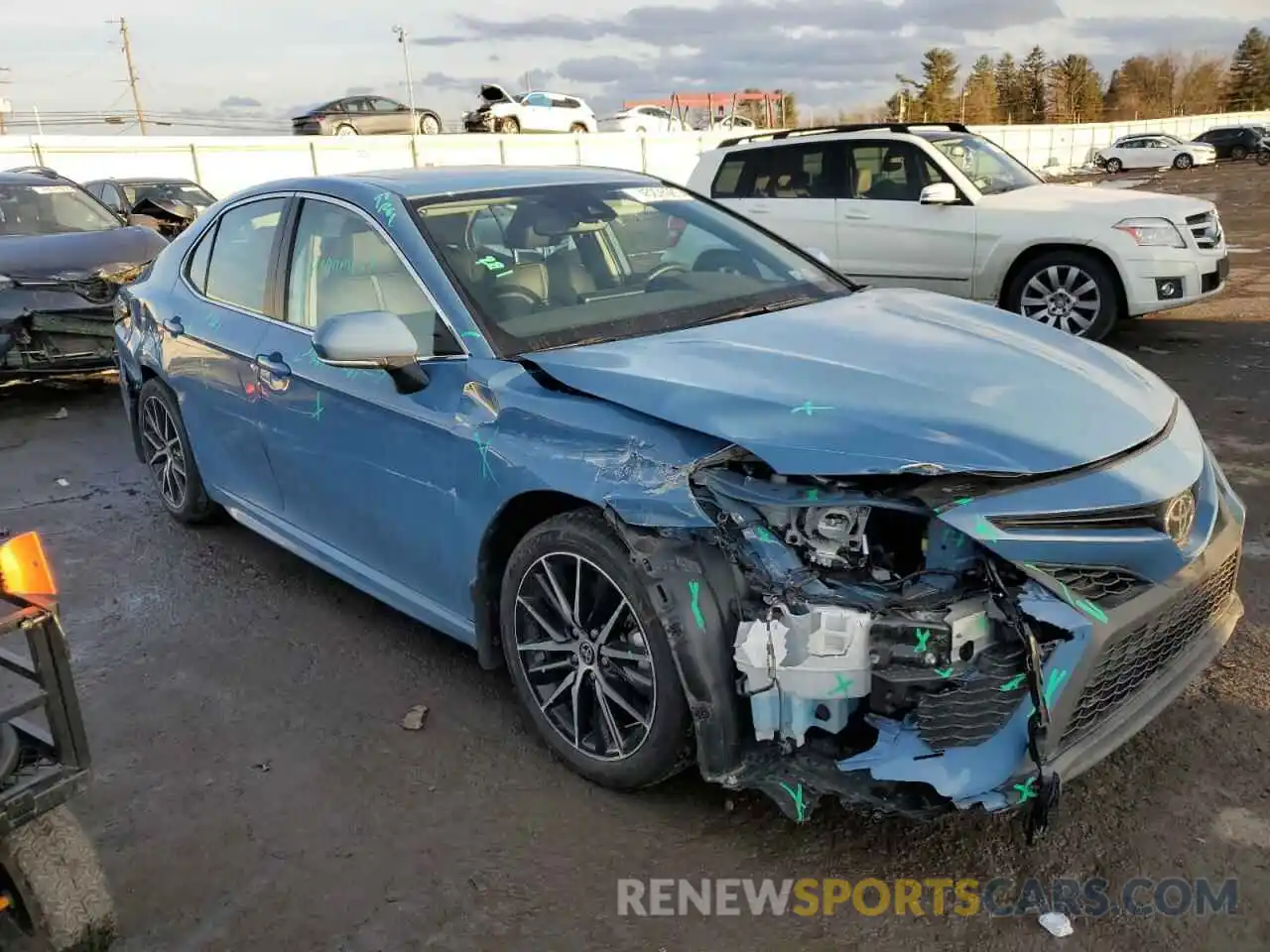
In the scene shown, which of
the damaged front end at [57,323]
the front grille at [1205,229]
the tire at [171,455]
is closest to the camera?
the tire at [171,455]

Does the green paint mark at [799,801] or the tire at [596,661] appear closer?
the green paint mark at [799,801]

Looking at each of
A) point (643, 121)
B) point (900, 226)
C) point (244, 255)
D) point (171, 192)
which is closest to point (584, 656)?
point (244, 255)

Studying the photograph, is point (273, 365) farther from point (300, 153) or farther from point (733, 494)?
point (300, 153)

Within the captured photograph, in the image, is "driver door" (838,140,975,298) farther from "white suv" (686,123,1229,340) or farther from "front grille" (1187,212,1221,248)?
"front grille" (1187,212,1221,248)

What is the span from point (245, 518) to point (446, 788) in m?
1.99

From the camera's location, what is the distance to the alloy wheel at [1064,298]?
26.7ft

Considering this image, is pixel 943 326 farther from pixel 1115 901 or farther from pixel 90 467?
pixel 90 467

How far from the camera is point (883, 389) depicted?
276 centimetres

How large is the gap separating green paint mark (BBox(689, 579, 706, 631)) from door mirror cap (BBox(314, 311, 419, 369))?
3.91 ft

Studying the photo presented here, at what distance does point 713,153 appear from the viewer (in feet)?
33.2

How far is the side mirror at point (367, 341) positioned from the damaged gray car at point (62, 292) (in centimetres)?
575

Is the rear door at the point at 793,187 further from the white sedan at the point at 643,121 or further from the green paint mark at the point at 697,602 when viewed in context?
the white sedan at the point at 643,121

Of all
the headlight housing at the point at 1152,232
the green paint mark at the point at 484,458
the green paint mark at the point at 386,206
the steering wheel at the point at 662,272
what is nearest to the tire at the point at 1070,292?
the headlight housing at the point at 1152,232

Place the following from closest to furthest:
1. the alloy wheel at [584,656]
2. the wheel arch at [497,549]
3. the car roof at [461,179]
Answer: the alloy wheel at [584,656] → the wheel arch at [497,549] → the car roof at [461,179]
